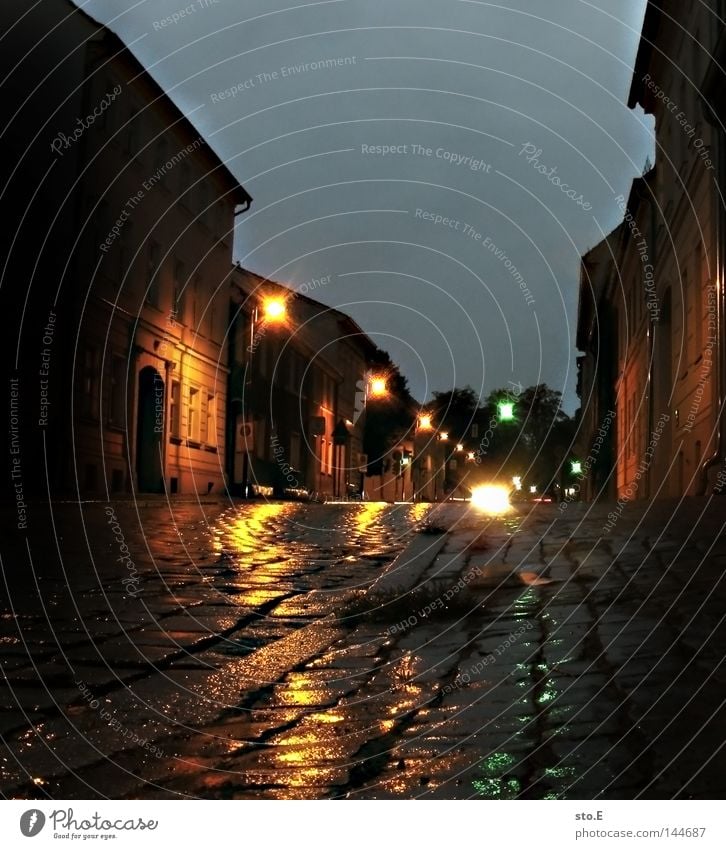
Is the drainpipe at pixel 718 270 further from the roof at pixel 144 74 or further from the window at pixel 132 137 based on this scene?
the window at pixel 132 137

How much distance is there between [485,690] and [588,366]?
5165 centimetres

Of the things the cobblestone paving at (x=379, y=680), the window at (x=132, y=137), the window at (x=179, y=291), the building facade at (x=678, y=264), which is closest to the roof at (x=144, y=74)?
the window at (x=132, y=137)

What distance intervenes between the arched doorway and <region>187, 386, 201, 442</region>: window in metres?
2.01

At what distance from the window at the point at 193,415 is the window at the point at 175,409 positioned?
797 millimetres

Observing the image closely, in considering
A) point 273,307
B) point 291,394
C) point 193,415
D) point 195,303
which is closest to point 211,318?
point 195,303

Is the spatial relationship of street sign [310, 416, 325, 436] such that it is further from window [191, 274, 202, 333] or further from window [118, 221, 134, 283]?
window [118, 221, 134, 283]

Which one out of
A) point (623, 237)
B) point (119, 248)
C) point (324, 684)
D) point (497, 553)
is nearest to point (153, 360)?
point (119, 248)

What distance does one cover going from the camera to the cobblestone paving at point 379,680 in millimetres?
2740

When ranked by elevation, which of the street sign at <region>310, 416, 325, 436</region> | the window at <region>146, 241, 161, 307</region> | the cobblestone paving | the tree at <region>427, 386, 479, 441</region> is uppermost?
the tree at <region>427, 386, 479, 441</region>

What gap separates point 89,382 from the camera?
2214 cm

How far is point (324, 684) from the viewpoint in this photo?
12.9 feet

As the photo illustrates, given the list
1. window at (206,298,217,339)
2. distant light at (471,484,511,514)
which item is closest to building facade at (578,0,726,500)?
distant light at (471,484,511,514)

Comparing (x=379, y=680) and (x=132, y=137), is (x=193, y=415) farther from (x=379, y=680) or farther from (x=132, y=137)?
(x=379, y=680)

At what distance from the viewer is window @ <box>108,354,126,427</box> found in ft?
78.1
